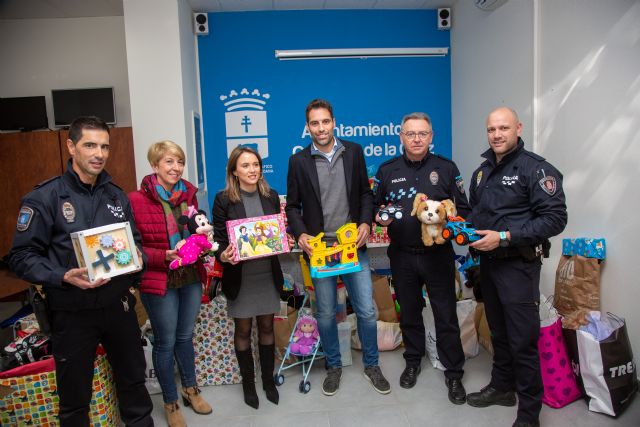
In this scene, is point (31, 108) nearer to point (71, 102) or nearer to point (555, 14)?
point (71, 102)

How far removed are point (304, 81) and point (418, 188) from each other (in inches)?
100

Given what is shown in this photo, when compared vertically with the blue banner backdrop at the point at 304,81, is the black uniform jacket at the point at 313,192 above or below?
below

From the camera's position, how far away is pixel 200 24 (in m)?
4.65

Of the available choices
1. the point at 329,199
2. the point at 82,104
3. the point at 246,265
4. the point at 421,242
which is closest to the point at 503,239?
the point at 421,242

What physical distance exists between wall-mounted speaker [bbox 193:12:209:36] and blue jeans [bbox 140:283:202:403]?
3.15 metres

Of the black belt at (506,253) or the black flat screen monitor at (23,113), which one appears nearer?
the black belt at (506,253)

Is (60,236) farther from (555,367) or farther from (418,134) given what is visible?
(555,367)

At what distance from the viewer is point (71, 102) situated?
4.59 m

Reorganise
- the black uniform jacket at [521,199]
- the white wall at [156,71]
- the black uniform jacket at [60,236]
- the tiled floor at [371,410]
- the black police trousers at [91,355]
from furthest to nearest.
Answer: the white wall at [156,71] < the tiled floor at [371,410] < the black uniform jacket at [521,199] < the black police trousers at [91,355] < the black uniform jacket at [60,236]

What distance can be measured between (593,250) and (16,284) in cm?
430

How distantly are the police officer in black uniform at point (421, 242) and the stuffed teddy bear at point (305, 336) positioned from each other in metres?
0.71

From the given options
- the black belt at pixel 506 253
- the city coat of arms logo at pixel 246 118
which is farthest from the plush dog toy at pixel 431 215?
the city coat of arms logo at pixel 246 118

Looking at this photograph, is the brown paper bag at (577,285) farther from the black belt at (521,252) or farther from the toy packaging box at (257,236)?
the toy packaging box at (257,236)

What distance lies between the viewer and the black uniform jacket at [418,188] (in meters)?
2.78
